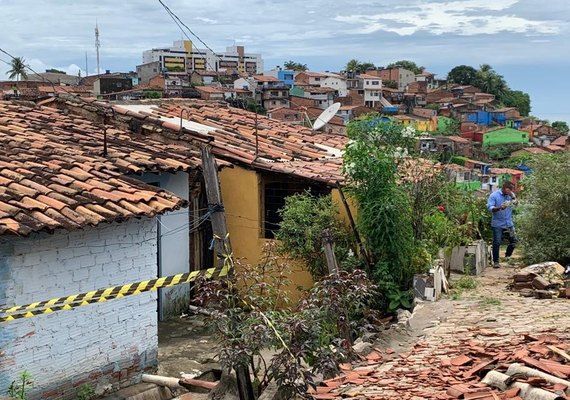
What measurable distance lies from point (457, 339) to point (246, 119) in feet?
31.3

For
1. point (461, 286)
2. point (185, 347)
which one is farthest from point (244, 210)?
point (461, 286)

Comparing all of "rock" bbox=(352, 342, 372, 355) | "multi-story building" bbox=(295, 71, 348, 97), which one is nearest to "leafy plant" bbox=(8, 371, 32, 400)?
"rock" bbox=(352, 342, 372, 355)

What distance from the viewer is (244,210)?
11.7 meters

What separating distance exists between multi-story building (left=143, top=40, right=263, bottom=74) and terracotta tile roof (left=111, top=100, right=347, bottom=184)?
67.4 meters

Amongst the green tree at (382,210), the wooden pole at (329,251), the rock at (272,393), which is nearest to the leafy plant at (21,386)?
the rock at (272,393)

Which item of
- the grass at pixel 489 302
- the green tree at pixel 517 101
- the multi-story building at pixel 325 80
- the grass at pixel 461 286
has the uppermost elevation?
the multi-story building at pixel 325 80

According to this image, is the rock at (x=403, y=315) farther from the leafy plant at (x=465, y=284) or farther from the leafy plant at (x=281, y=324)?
the leafy plant at (x=281, y=324)

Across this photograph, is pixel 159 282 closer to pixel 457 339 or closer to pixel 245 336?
pixel 245 336

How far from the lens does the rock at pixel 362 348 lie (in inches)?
296

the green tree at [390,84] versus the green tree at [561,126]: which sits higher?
the green tree at [390,84]

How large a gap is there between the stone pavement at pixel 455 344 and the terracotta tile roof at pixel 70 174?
3.05 m

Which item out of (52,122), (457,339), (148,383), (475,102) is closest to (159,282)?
(148,383)

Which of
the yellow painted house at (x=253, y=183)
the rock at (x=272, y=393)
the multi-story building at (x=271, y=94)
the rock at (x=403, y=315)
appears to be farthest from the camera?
the multi-story building at (x=271, y=94)

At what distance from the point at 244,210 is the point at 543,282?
A: 5057 mm
